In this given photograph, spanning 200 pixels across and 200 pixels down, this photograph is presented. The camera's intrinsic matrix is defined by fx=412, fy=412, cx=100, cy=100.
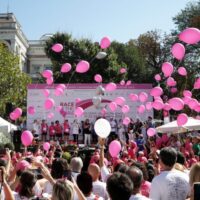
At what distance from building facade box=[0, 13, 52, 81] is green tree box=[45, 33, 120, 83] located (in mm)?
12266

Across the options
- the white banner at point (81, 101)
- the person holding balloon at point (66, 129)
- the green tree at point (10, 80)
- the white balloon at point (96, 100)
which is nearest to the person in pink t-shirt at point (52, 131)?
the person holding balloon at point (66, 129)

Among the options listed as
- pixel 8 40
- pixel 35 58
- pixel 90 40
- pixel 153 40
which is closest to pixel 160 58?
pixel 153 40

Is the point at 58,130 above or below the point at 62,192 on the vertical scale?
above

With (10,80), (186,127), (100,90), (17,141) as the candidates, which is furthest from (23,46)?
(186,127)

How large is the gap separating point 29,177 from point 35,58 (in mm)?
58064

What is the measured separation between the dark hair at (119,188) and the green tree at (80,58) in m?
30.2

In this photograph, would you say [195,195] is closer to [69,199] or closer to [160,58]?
[69,199]

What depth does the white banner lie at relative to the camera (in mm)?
23078

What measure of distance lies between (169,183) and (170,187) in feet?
0.14

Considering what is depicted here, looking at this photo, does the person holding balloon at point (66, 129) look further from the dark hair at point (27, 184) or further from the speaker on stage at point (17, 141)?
the dark hair at point (27, 184)

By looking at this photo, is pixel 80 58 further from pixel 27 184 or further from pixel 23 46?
pixel 27 184

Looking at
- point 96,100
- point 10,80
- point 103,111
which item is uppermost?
point 10,80

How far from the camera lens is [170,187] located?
421 cm

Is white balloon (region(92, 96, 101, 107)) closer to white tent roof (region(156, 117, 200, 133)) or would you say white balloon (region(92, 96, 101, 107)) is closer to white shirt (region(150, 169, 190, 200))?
white tent roof (region(156, 117, 200, 133))
